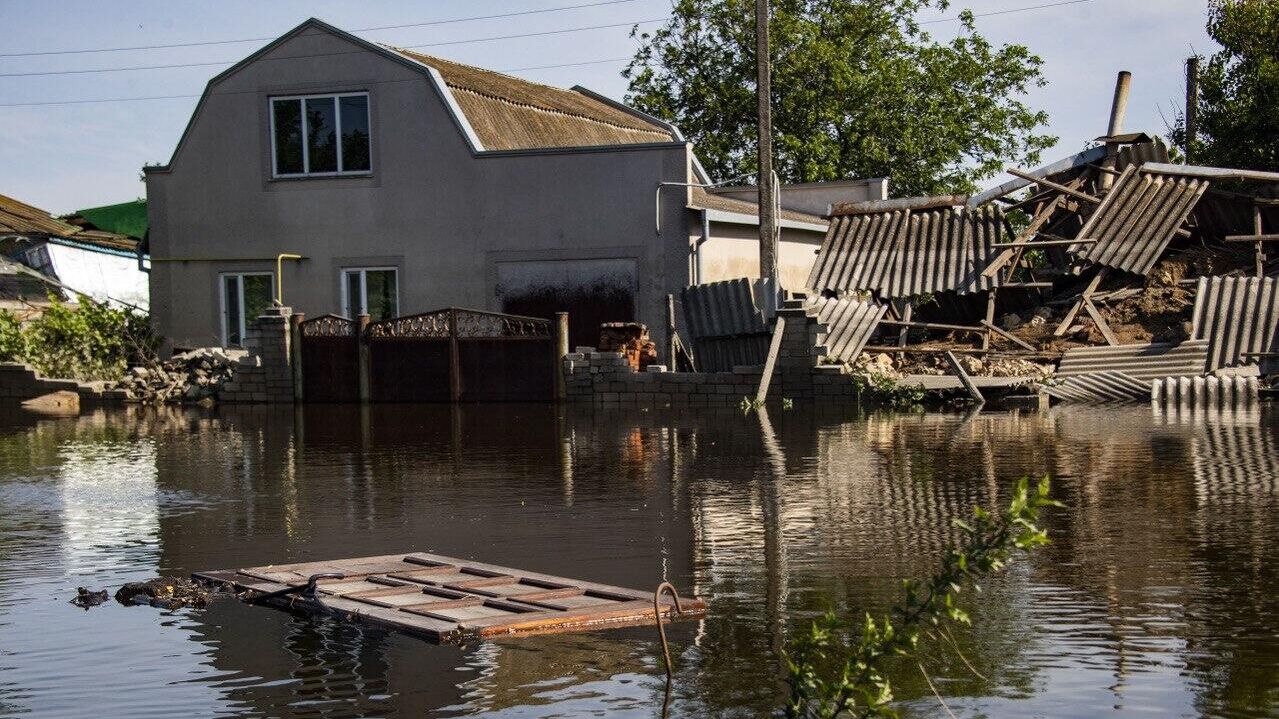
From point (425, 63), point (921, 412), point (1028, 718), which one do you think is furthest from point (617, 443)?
point (425, 63)

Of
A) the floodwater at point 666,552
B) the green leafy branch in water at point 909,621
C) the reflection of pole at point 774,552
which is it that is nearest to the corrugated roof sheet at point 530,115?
the floodwater at point 666,552

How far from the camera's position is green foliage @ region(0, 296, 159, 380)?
94.9 feet

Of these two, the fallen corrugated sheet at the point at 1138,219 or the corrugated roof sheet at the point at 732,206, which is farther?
the corrugated roof sheet at the point at 732,206

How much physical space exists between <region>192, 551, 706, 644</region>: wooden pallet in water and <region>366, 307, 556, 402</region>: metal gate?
15537 millimetres

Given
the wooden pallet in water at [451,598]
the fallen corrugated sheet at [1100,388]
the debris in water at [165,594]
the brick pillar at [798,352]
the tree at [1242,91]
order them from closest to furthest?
the wooden pallet in water at [451,598] < the debris in water at [165,594] < the fallen corrugated sheet at [1100,388] < the brick pillar at [798,352] < the tree at [1242,91]

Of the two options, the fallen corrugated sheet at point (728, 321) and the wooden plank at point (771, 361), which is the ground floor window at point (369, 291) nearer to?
the fallen corrugated sheet at point (728, 321)

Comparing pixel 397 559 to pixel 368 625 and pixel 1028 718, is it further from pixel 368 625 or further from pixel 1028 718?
pixel 1028 718

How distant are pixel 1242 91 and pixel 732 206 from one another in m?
14.2

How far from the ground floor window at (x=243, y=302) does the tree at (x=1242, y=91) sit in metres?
21.8

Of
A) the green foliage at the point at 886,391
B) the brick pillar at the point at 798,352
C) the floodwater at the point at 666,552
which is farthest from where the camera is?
the brick pillar at the point at 798,352

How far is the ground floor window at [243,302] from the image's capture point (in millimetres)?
29938

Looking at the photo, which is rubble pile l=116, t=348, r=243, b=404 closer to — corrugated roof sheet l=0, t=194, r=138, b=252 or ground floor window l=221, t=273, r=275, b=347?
ground floor window l=221, t=273, r=275, b=347

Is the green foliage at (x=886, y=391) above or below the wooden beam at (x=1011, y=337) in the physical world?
below

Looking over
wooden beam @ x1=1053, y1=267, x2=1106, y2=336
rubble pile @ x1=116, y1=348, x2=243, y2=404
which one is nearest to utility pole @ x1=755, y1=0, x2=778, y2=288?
wooden beam @ x1=1053, y1=267, x2=1106, y2=336
